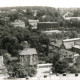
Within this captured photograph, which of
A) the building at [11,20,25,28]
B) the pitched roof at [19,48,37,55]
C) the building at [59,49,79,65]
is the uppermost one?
the building at [11,20,25,28]

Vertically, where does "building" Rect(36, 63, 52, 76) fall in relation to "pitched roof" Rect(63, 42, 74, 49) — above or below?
below

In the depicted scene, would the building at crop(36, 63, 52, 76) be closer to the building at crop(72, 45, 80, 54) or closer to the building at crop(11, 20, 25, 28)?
the building at crop(72, 45, 80, 54)

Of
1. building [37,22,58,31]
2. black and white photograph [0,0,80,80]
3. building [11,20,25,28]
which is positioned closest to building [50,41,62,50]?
black and white photograph [0,0,80,80]

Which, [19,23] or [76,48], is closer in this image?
[76,48]

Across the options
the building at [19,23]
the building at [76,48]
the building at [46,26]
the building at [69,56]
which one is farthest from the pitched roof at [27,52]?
the building at [46,26]

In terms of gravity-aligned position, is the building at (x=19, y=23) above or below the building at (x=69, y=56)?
above

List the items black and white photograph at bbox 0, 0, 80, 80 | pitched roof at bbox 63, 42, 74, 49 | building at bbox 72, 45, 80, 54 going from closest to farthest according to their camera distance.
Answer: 1. black and white photograph at bbox 0, 0, 80, 80
2. building at bbox 72, 45, 80, 54
3. pitched roof at bbox 63, 42, 74, 49

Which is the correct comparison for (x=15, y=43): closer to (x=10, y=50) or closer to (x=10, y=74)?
(x=10, y=50)

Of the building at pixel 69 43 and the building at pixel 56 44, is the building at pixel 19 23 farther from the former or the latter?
the building at pixel 69 43

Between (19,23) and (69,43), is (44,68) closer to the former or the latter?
(69,43)

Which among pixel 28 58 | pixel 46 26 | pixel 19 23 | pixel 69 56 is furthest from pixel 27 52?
pixel 46 26

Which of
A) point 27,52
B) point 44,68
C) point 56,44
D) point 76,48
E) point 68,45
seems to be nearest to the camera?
point 44,68

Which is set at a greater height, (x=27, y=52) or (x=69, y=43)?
(x=27, y=52)
